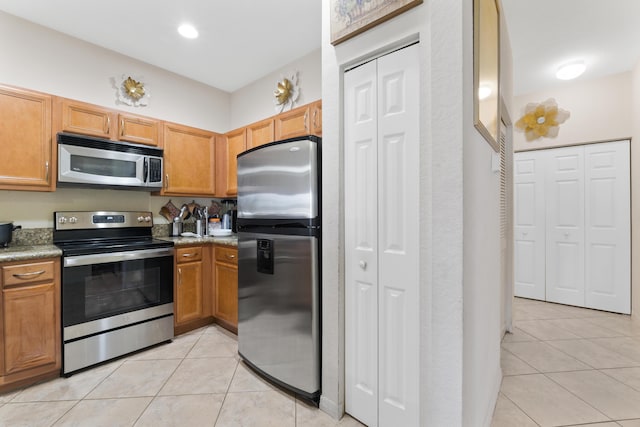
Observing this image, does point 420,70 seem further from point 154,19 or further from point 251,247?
point 154,19

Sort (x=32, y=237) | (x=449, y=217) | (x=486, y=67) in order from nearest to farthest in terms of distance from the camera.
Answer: (x=449, y=217), (x=486, y=67), (x=32, y=237)

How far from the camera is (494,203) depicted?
180 centimetres

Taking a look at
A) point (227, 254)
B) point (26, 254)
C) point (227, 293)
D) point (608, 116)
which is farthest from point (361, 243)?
point (608, 116)

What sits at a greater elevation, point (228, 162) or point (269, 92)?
point (269, 92)

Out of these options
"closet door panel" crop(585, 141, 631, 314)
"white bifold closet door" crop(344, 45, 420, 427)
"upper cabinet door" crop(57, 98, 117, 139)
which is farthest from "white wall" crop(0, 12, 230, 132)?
"closet door panel" crop(585, 141, 631, 314)

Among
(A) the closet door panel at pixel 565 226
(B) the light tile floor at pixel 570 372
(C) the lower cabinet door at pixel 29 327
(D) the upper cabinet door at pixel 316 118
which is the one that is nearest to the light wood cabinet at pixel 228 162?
(D) the upper cabinet door at pixel 316 118

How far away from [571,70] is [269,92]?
10.8 feet

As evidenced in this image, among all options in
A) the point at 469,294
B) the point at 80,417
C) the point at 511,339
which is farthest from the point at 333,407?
the point at 511,339

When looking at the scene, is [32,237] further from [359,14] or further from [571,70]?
[571,70]

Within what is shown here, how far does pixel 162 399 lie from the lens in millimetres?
1852

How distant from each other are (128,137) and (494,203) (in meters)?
3.08

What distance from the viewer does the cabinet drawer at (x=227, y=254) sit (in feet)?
8.94

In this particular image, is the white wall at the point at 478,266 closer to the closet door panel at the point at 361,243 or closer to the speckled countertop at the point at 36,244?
the closet door panel at the point at 361,243

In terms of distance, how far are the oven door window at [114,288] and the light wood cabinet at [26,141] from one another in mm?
798
